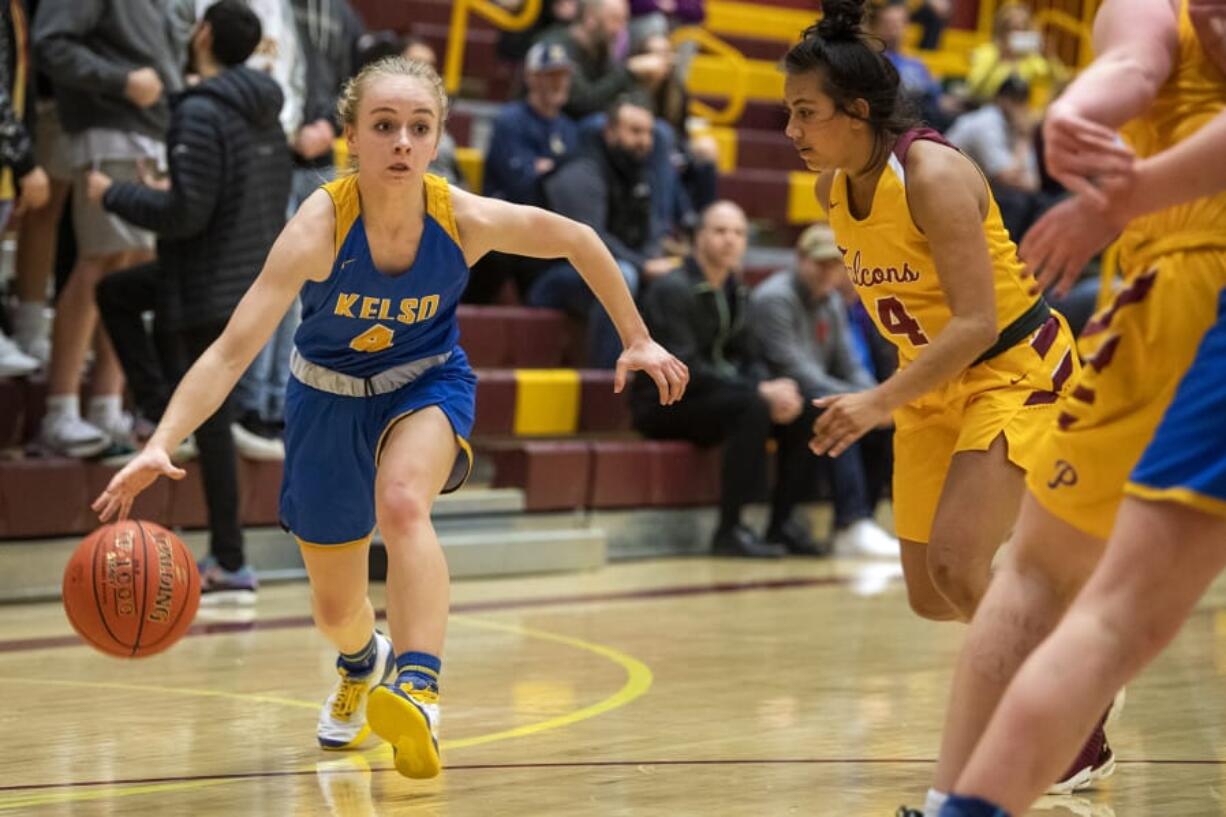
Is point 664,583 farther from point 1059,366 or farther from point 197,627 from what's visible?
point 1059,366

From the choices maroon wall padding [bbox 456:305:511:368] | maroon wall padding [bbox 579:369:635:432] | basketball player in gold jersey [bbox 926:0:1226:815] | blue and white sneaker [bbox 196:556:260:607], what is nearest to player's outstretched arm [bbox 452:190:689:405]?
basketball player in gold jersey [bbox 926:0:1226:815]

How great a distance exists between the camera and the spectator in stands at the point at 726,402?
9.24 meters

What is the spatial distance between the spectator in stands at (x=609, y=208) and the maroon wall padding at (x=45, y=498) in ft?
10.1

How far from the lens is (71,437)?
24.0ft

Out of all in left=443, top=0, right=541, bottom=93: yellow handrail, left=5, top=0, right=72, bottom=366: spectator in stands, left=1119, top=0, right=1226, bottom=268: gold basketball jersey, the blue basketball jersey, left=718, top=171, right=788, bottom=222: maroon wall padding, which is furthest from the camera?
left=718, top=171, right=788, bottom=222: maroon wall padding

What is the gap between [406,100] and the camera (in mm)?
4203

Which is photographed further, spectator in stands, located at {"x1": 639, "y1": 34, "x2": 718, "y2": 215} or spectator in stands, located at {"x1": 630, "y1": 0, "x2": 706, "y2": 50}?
spectator in stands, located at {"x1": 630, "y1": 0, "x2": 706, "y2": 50}

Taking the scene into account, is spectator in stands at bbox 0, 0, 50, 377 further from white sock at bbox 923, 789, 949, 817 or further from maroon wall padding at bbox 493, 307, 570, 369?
white sock at bbox 923, 789, 949, 817

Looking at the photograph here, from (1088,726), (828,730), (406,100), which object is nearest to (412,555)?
(406,100)

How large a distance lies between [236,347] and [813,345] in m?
6.10

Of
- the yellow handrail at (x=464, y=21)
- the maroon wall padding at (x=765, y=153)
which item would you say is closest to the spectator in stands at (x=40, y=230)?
the yellow handrail at (x=464, y=21)

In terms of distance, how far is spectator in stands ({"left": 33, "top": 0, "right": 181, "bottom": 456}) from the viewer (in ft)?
24.1

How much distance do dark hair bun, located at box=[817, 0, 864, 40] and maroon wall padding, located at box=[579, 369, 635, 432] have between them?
5.34m

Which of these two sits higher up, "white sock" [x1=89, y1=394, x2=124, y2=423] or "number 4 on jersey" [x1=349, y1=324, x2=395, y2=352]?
"number 4 on jersey" [x1=349, y1=324, x2=395, y2=352]
